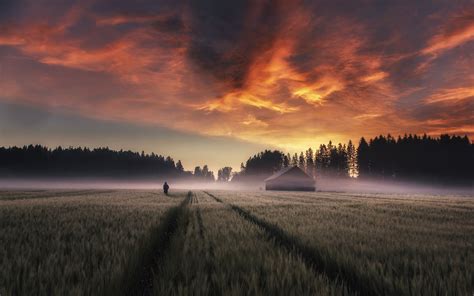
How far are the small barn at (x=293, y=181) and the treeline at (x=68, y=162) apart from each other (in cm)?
12523

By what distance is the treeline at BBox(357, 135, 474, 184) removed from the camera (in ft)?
322

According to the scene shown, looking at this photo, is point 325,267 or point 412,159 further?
point 412,159

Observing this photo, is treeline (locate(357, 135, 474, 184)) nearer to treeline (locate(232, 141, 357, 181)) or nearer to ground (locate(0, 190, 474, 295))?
treeline (locate(232, 141, 357, 181))

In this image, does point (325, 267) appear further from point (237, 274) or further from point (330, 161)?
point (330, 161)

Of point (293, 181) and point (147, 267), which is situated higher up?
point (147, 267)

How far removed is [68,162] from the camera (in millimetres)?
151375

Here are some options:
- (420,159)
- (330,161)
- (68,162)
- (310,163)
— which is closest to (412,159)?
(420,159)

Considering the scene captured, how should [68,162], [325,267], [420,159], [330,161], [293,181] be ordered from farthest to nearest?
[68,162], [330,161], [420,159], [293,181], [325,267]

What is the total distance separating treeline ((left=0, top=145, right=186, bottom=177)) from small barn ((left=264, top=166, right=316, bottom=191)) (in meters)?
125

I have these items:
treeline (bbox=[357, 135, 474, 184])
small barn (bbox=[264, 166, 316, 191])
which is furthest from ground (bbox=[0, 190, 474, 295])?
treeline (bbox=[357, 135, 474, 184])

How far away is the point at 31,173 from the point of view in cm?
14150

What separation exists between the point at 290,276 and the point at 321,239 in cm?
335

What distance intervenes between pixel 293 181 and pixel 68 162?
132694 mm

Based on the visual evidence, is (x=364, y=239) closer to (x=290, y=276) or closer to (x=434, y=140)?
(x=290, y=276)
